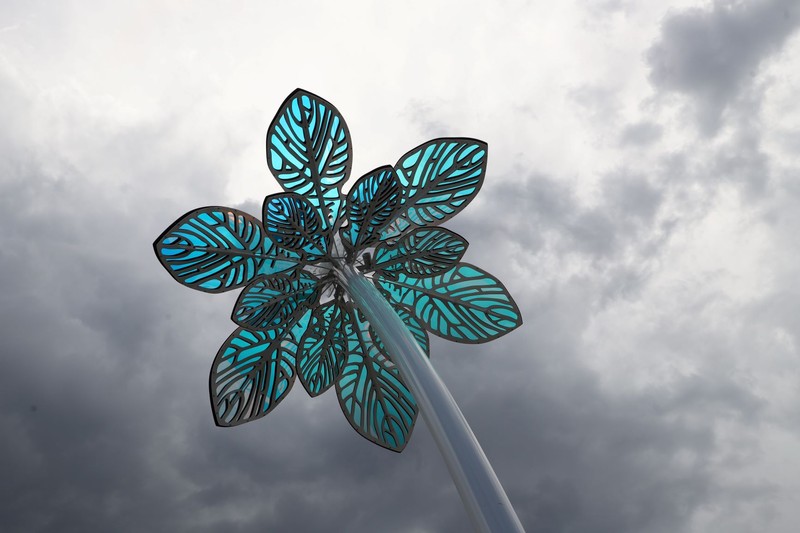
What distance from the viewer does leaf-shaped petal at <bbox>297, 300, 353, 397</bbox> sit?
11609mm

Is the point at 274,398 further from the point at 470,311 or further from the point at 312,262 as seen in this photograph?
the point at 470,311

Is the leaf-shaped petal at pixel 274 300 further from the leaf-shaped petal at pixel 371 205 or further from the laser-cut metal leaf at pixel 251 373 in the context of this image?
the leaf-shaped petal at pixel 371 205

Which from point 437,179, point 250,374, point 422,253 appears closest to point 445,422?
point 422,253

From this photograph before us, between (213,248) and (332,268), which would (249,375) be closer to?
(332,268)

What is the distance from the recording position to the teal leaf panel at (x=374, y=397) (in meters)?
12.0

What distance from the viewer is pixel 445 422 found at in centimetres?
820

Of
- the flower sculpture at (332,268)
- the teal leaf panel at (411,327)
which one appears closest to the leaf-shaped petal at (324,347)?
the flower sculpture at (332,268)

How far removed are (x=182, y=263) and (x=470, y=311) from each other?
4755 mm

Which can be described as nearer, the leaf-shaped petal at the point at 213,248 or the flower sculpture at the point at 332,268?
the leaf-shaped petal at the point at 213,248

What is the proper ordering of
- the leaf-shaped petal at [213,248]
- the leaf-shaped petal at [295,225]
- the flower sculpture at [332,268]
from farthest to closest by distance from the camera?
1. the flower sculpture at [332,268]
2. the leaf-shaped petal at [295,225]
3. the leaf-shaped petal at [213,248]

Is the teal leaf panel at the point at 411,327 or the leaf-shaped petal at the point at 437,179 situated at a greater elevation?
the leaf-shaped petal at the point at 437,179

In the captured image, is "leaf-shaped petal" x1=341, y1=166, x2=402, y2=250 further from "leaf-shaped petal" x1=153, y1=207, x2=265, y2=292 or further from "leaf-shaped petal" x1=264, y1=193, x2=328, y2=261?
"leaf-shaped petal" x1=153, y1=207, x2=265, y2=292

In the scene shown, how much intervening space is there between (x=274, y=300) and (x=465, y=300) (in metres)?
3.20

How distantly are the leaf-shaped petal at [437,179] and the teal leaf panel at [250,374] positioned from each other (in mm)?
2621
